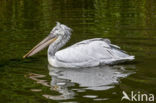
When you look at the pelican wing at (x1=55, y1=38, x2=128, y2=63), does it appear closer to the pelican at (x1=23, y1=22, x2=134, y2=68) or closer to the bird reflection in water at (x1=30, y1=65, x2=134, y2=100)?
the pelican at (x1=23, y1=22, x2=134, y2=68)

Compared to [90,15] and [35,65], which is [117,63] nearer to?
[35,65]

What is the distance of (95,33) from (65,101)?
5.64 meters

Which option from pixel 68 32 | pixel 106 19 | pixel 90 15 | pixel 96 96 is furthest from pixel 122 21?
pixel 96 96

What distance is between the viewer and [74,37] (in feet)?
35.7

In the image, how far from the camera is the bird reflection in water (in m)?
6.38

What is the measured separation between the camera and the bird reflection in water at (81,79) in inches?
251

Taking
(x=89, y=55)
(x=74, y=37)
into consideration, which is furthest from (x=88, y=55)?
(x=74, y=37)

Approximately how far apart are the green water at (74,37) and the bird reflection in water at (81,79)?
0.17 feet

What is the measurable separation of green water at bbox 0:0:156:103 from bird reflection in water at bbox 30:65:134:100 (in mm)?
52

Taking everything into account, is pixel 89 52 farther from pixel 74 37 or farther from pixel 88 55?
pixel 74 37
